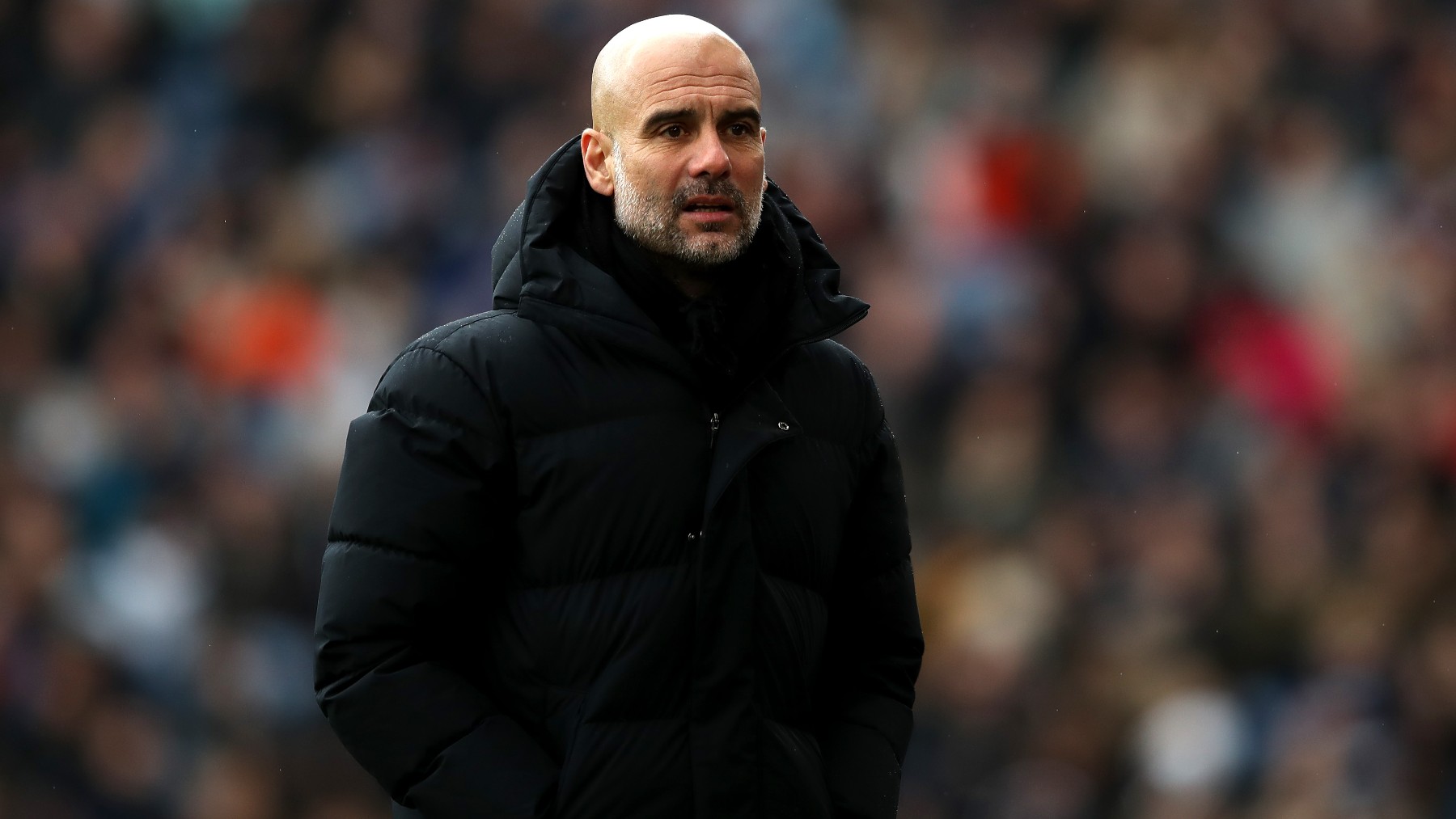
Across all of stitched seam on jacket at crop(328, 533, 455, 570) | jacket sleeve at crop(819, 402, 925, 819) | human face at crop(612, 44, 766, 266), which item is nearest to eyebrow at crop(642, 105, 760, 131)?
human face at crop(612, 44, 766, 266)

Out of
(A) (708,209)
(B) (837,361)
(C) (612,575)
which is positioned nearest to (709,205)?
(A) (708,209)

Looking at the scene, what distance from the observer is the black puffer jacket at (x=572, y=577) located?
2.34 metres

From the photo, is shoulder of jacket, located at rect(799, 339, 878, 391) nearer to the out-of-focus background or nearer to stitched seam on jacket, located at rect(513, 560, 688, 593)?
stitched seam on jacket, located at rect(513, 560, 688, 593)

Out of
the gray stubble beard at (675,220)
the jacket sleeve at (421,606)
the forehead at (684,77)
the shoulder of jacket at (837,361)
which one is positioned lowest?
the jacket sleeve at (421,606)

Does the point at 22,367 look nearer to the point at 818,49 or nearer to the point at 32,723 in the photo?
the point at 32,723

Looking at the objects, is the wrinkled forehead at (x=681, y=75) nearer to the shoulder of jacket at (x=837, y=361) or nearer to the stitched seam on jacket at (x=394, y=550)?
the shoulder of jacket at (x=837, y=361)

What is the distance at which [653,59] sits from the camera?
2510mm

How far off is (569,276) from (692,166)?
0.19 meters

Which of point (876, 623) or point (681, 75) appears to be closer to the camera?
point (681, 75)

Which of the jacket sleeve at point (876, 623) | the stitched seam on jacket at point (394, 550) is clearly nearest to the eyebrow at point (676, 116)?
the jacket sleeve at point (876, 623)

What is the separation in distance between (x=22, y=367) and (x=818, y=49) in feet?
11.5

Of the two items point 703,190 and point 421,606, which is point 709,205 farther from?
point 421,606

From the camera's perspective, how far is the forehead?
2.49 m

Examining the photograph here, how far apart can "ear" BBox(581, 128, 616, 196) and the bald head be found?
14 mm
